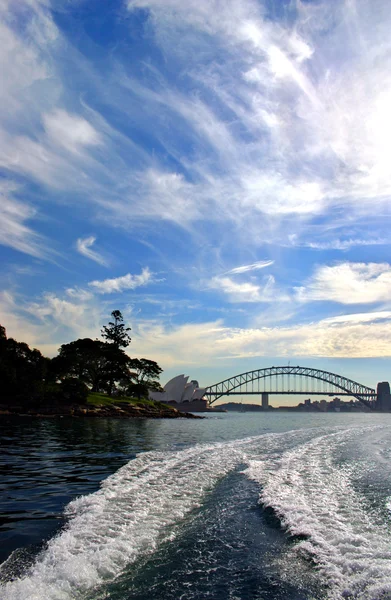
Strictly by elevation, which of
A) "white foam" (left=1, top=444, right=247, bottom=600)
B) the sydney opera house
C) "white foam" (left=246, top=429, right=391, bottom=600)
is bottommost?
"white foam" (left=1, top=444, right=247, bottom=600)

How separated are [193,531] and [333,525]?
3231 millimetres

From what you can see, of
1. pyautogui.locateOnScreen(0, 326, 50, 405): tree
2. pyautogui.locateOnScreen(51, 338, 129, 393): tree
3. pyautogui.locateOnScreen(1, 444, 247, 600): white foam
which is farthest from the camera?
pyautogui.locateOnScreen(51, 338, 129, 393): tree

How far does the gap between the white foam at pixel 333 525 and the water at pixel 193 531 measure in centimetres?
3

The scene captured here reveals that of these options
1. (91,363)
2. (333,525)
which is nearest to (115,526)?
(333,525)

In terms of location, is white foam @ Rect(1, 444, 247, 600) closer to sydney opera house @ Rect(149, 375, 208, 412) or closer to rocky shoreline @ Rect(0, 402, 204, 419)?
rocky shoreline @ Rect(0, 402, 204, 419)

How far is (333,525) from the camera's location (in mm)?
9383

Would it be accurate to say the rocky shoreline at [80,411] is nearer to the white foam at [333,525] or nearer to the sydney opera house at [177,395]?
the white foam at [333,525]

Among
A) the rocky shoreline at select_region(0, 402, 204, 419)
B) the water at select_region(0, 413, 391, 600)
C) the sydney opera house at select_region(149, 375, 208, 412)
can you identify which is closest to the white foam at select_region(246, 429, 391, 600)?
the water at select_region(0, 413, 391, 600)

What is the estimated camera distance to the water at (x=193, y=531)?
6215 millimetres

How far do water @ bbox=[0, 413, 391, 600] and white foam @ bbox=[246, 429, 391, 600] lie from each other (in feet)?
0.10

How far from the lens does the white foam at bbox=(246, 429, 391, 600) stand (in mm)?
6486

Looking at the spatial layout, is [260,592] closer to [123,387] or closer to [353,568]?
[353,568]

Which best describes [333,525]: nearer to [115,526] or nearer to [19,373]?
[115,526]

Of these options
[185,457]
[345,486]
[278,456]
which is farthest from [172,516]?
[278,456]
